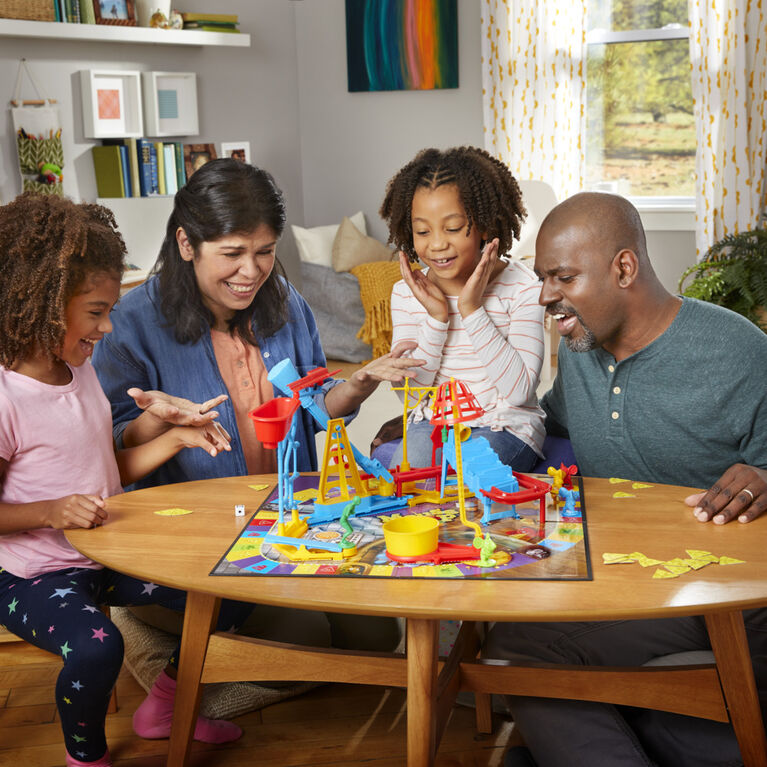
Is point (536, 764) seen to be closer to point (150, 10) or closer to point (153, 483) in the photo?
point (153, 483)

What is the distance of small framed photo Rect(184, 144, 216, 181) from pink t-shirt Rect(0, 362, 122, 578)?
3593 mm

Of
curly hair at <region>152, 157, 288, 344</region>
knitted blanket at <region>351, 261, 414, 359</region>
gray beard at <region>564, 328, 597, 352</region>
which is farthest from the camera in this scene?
knitted blanket at <region>351, 261, 414, 359</region>

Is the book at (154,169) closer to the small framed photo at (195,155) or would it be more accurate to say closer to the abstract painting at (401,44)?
the small framed photo at (195,155)

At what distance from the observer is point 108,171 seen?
15.5 feet

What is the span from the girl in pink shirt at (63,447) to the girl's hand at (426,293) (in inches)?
24.6

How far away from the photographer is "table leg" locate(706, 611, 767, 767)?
1400mm

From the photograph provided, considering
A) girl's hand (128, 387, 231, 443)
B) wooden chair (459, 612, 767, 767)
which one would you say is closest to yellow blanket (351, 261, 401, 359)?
girl's hand (128, 387, 231, 443)

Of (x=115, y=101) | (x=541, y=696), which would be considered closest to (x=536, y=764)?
(x=541, y=696)

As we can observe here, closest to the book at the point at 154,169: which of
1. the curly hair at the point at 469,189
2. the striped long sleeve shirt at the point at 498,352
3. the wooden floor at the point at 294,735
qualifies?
the curly hair at the point at 469,189

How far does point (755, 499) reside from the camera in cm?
151

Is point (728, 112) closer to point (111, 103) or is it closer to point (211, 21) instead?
point (211, 21)

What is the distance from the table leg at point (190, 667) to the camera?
5.13 ft

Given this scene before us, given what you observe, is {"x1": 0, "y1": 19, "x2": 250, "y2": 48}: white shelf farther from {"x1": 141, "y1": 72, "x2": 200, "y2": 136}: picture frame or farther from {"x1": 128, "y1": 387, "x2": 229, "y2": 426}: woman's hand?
{"x1": 128, "y1": 387, "x2": 229, "y2": 426}: woman's hand

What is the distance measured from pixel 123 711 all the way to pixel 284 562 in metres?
0.85
